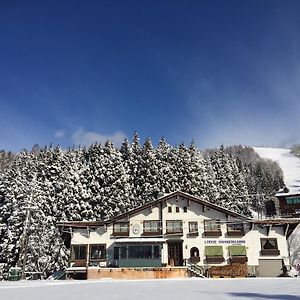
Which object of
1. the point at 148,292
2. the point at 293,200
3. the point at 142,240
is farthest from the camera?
the point at 293,200

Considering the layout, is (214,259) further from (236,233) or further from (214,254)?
(236,233)

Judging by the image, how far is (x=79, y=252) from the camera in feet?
121

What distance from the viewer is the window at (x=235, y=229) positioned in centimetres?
3694

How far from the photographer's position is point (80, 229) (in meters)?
37.6

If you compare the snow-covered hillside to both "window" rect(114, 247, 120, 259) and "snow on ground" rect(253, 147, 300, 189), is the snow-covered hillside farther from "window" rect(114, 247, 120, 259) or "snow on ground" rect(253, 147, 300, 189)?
"window" rect(114, 247, 120, 259)

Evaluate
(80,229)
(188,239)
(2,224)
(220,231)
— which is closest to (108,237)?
(80,229)

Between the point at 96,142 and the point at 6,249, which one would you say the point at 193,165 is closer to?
the point at 96,142

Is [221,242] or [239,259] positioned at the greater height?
[221,242]

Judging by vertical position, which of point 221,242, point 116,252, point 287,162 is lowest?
point 116,252

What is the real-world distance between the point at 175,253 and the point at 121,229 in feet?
19.8

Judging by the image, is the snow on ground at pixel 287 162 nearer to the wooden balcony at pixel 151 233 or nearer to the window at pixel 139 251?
the wooden balcony at pixel 151 233

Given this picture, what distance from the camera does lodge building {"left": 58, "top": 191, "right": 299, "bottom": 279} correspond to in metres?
35.8

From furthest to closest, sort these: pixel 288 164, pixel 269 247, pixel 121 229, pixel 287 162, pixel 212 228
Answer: pixel 287 162 < pixel 288 164 < pixel 121 229 < pixel 212 228 < pixel 269 247

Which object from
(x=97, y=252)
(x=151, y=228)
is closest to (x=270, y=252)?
(x=151, y=228)
